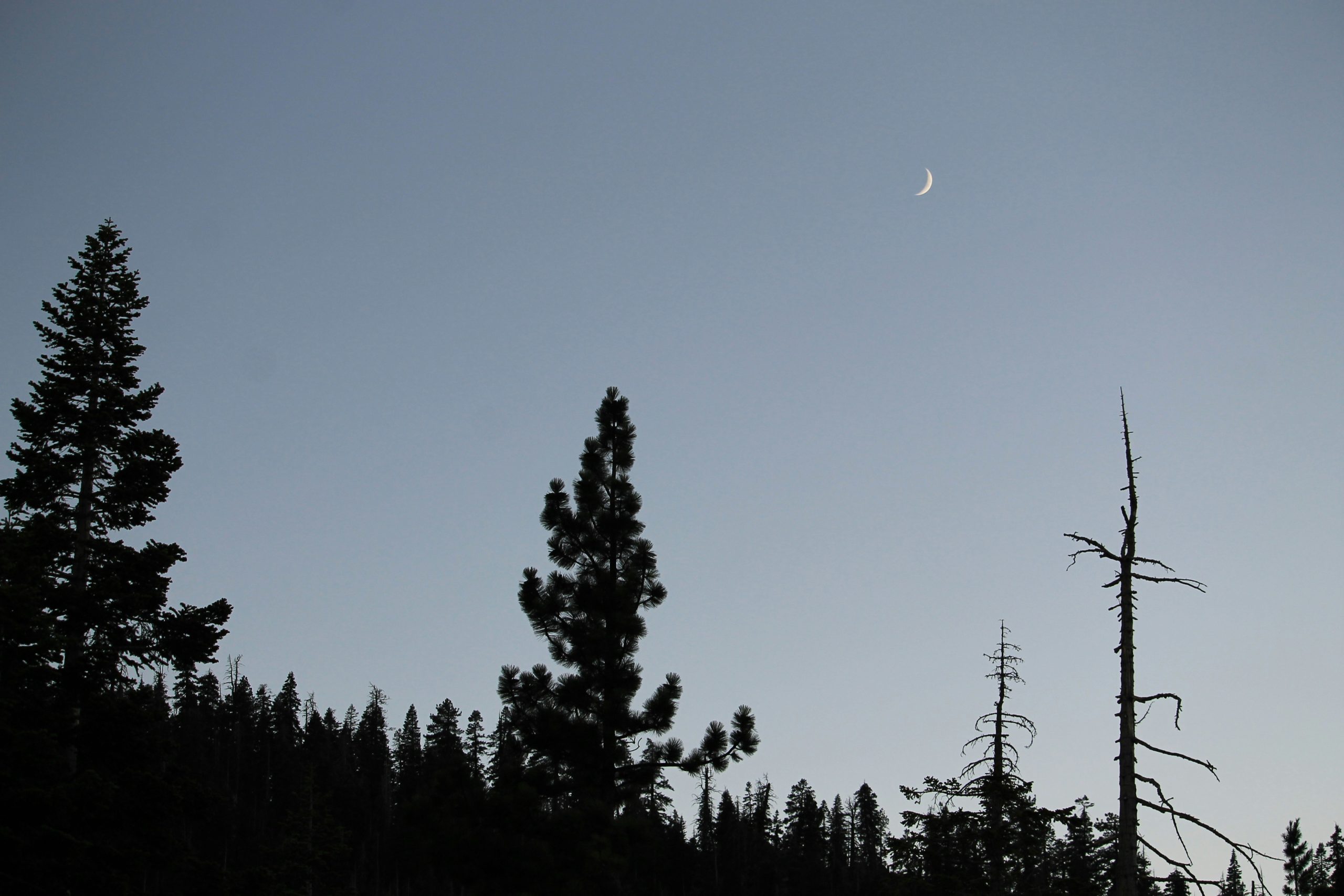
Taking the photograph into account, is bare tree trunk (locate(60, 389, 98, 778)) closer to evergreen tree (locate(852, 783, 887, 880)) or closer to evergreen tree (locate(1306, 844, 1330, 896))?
evergreen tree (locate(1306, 844, 1330, 896))

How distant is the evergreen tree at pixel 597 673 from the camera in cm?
2377

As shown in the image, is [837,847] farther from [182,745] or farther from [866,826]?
[182,745]

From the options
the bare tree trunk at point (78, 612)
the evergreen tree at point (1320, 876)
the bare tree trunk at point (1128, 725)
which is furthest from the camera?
the evergreen tree at point (1320, 876)

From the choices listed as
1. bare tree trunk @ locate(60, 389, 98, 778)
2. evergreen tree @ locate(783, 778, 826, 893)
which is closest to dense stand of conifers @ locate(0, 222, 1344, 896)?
bare tree trunk @ locate(60, 389, 98, 778)

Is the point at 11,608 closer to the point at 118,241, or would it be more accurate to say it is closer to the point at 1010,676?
the point at 118,241

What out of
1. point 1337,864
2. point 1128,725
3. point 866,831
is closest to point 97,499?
point 1128,725

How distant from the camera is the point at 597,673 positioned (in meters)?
24.4

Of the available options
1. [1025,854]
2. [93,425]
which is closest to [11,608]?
[93,425]

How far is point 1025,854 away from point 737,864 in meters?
72.3

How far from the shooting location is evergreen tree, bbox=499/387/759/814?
2377 centimetres

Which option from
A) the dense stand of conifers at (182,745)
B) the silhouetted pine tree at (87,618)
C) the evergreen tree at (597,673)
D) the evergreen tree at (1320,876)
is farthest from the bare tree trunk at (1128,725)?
the evergreen tree at (1320,876)

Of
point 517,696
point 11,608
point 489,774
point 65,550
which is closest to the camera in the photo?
point 11,608

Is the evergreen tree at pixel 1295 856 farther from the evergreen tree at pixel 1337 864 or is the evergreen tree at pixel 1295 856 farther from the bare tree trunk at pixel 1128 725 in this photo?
the bare tree trunk at pixel 1128 725

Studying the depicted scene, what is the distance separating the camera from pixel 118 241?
24172 mm
